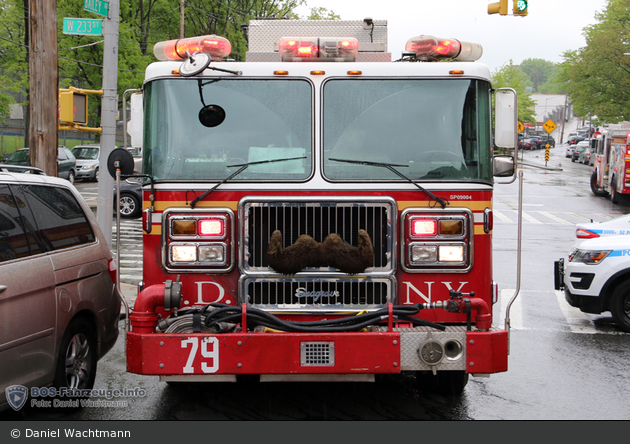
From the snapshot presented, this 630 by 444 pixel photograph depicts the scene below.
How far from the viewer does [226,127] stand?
5.28 meters

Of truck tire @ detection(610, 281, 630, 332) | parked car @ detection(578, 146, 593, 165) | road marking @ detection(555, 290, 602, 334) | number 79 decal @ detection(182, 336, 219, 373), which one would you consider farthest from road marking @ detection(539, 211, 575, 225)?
parked car @ detection(578, 146, 593, 165)

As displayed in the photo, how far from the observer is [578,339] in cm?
823

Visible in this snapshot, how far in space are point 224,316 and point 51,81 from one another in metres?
5.91

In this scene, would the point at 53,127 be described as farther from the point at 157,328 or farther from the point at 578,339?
the point at 578,339

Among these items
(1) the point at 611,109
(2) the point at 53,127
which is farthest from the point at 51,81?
(1) the point at 611,109

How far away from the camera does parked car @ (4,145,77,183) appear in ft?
98.5

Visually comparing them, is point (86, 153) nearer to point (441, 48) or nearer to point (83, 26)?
point (83, 26)

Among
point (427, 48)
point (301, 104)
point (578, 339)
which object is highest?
point (427, 48)

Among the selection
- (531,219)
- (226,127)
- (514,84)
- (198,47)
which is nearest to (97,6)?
(198,47)

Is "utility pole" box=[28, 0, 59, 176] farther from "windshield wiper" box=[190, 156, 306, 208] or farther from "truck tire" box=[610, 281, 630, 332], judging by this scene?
"truck tire" box=[610, 281, 630, 332]

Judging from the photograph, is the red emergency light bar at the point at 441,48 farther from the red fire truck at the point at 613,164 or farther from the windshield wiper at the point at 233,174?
the red fire truck at the point at 613,164

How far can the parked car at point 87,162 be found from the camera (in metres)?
33.2

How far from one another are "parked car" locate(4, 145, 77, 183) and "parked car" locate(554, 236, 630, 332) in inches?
988

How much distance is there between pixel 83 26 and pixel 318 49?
5893 millimetres
